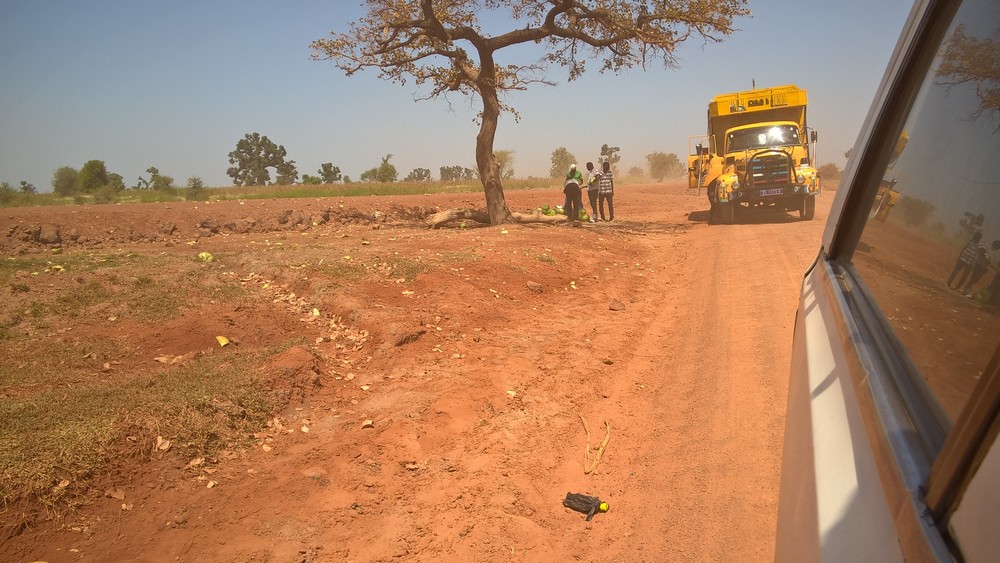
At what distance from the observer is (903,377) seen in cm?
134

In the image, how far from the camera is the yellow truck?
14688 millimetres

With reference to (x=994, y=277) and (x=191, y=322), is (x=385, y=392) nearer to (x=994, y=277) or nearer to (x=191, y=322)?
(x=191, y=322)

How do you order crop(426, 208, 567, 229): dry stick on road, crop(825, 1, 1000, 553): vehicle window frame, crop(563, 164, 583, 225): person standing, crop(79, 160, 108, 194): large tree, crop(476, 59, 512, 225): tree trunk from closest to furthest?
crop(825, 1, 1000, 553): vehicle window frame → crop(476, 59, 512, 225): tree trunk → crop(563, 164, 583, 225): person standing → crop(426, 208, 567, 229): dry stick on road → crop(79, 160, 108, 194): large tree

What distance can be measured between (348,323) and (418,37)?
9.55m

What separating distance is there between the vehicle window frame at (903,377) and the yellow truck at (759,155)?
13422 mm

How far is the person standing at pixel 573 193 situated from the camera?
15.0m

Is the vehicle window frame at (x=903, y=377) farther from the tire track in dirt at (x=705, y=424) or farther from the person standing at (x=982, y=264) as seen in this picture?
the tire track in dirt at (x=705, y=424)

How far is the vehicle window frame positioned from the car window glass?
0.14 feet

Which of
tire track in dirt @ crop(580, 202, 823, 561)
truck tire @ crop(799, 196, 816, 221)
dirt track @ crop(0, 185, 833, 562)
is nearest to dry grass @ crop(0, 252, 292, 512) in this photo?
dirt track @ crop(0, 185, 833, 562)

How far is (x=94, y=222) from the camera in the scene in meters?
14.4

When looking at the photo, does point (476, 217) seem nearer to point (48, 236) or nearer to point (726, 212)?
point (726, 212)

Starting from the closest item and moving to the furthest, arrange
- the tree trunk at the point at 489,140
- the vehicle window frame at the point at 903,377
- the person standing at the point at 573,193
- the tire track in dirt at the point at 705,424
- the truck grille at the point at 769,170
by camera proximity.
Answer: the vehicle window frame at the point at 903,377
the tire track in dirt at the point at 705,424
the tree trunk at the point at 489,140
the truck grille at the point at 769,170
the person standing at the point at 573,193

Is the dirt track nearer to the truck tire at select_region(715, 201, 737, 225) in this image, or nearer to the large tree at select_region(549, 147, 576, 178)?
the truck tire at select_region(715, 201, 737, 225)

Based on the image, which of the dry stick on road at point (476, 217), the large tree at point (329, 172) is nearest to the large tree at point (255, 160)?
the large tree at point (329, 172)
